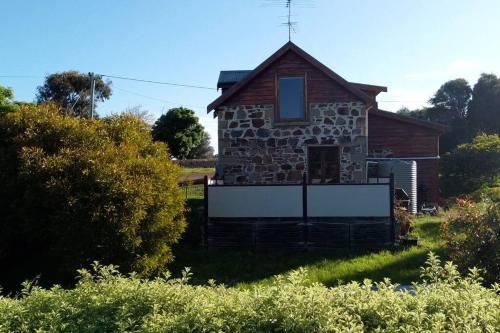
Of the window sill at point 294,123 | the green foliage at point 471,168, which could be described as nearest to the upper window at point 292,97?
the window sill at point 294,123

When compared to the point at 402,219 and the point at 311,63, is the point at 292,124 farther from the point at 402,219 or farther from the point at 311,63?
the point at 402,219

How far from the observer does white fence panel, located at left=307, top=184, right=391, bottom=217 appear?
12164 mm

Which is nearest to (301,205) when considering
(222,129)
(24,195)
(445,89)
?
(222,129)

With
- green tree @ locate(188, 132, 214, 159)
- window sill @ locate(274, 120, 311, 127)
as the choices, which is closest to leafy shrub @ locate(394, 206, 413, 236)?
window sill @ locate(274, 120, 311, 127)

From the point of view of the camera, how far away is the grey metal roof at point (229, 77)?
1991 cm

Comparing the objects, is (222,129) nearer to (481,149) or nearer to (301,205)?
(301,205)

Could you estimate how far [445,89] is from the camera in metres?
48.8

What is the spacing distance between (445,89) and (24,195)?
1812 inches

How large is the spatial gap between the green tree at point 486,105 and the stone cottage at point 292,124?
32023 millimetres

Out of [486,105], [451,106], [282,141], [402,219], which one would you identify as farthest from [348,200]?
[451,106]

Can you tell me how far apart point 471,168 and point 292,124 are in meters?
13.6

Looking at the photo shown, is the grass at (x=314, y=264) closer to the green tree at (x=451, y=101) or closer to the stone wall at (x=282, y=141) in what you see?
the stone wall at (x=282, y=141)

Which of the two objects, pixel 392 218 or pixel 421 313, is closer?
pixel 421 313

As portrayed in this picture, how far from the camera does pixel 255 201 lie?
41.1 ft
